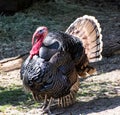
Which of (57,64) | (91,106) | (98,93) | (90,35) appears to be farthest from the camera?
(98,93)

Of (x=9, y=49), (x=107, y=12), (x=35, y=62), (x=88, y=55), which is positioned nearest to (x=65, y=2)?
(x=107, y=12)

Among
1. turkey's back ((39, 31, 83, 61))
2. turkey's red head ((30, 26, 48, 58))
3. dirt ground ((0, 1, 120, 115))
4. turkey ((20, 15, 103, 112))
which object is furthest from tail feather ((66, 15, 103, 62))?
turkey's red head ((30, 26, 48, 58))

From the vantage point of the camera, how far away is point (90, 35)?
603 cm

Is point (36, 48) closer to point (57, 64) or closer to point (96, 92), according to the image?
point (57, 64)

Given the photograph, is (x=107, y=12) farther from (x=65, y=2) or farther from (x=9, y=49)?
(x=9, y=49)

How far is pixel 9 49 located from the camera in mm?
8539

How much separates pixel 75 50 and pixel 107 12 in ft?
20.9

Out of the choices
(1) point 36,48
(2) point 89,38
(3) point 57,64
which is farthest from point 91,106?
(1) point 36,48

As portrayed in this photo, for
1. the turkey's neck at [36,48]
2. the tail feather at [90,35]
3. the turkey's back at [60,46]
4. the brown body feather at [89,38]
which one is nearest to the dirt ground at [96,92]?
the brown body feather at [89,38]

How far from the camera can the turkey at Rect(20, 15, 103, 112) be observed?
520 cm

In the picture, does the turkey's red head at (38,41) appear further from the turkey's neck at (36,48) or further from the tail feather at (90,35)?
the tail feather at (90,35)

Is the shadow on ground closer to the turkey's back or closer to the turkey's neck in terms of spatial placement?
the turkey's back

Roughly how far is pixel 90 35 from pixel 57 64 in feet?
2.98

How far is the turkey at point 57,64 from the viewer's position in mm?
5203
